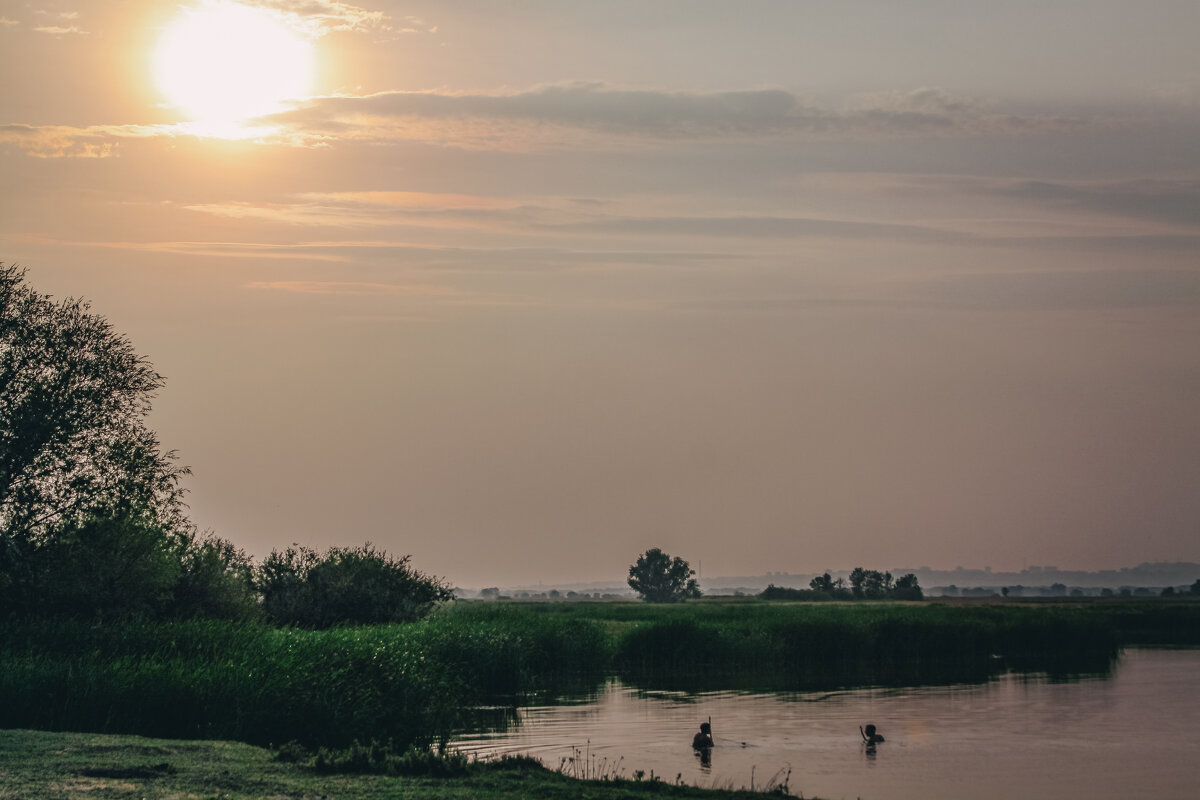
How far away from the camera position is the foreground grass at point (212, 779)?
1734 cm

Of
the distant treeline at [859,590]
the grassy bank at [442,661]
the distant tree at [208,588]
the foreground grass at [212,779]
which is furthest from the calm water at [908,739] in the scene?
the distant treeline at [859,590]

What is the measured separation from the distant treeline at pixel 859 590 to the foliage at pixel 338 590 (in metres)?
107

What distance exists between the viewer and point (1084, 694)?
146ft

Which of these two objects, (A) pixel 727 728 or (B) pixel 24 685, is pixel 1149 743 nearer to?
(A) pixel 727 728

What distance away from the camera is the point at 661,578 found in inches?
7594

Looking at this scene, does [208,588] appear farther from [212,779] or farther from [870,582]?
[870,582]

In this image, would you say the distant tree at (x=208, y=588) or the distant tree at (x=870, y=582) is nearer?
the distant tree at (x=208, y=588)

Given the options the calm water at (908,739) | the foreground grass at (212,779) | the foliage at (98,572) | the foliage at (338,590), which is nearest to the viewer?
the foreground grass at (212,779)

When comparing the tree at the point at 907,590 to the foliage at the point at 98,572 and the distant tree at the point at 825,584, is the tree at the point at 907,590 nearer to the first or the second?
the distant tree at the point at 825,584

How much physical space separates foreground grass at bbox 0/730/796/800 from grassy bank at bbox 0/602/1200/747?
272 cm

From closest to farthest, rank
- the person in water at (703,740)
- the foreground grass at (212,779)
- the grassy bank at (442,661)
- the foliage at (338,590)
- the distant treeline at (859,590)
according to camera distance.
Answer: the foreground grass at (212,779) < the grassy bank at (442,661) < the person in water at (703,740) < the foliage at (338,590) < the distant treeline at (859,590)

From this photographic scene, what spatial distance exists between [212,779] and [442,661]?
22.3 m

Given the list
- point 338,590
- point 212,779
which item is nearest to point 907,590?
point 338,590

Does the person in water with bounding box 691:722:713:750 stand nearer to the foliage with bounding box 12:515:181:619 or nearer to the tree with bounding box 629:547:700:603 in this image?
the foliage with bounding box 12:515:181:619
